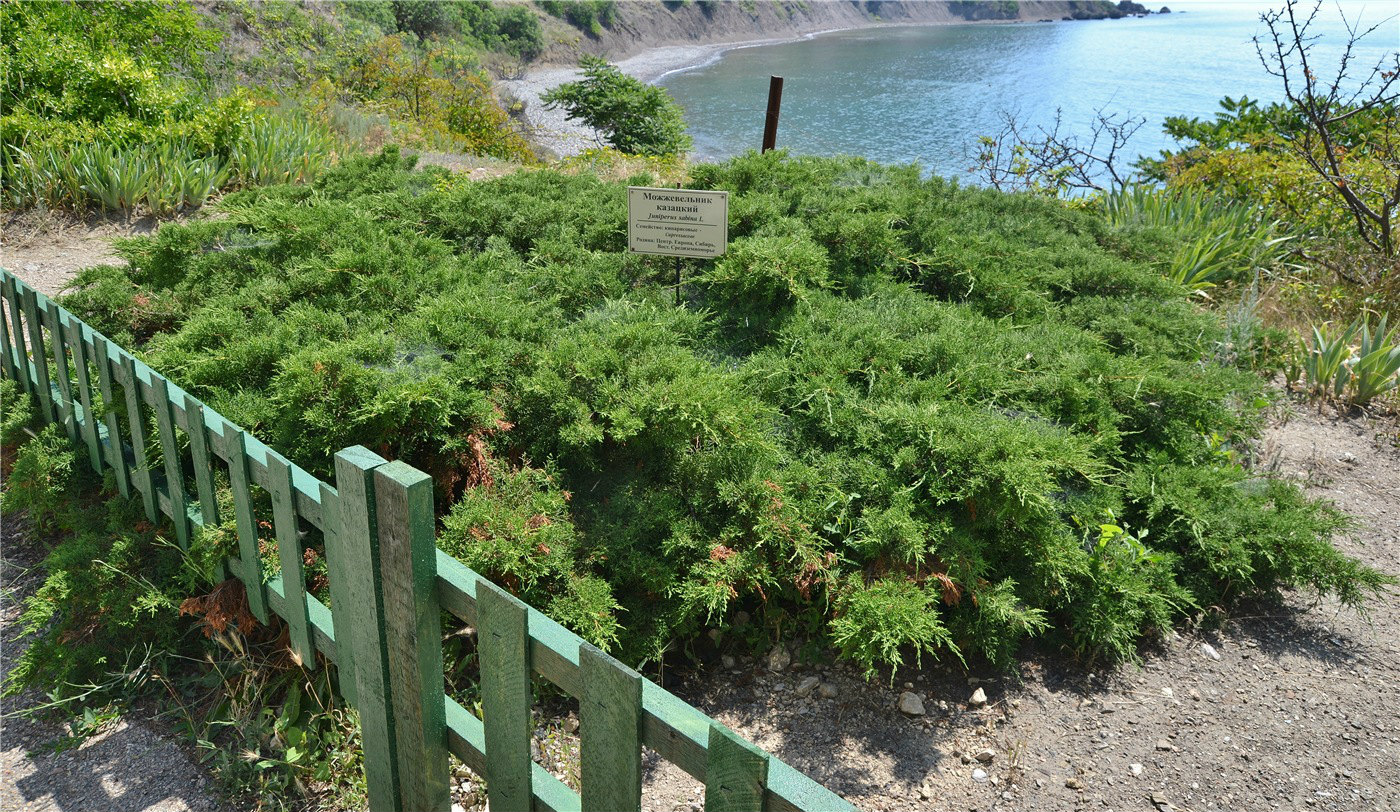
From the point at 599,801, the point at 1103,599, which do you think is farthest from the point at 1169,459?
the point at 599,801

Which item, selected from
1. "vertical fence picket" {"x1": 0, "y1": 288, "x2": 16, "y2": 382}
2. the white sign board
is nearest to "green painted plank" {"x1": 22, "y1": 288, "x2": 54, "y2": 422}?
"vertical fence picket" {"x1": 0, "y1": 288, "x2": 16, "y2": 382}

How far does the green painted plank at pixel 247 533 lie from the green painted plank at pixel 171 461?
260 mm

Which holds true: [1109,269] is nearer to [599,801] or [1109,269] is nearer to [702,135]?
[599,801]

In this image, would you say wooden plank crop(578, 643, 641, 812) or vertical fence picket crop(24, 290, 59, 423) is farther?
A: vertical fence picket crop(24, 290, 59, 423)

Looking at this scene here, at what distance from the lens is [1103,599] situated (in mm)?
2975

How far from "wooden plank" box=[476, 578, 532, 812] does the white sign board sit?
107 inches

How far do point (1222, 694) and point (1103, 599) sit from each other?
0.48 m

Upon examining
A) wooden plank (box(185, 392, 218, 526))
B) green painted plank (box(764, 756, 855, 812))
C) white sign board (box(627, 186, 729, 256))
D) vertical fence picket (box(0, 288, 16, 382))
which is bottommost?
vertical fence picket (box(0, 288, 16, 382))

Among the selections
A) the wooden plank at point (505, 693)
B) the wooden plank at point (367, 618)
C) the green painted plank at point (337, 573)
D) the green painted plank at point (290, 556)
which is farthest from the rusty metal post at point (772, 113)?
the wooden plank at point (505, 693)

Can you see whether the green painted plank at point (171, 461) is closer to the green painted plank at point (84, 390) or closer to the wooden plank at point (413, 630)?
the green painted plank at point (84, 390)

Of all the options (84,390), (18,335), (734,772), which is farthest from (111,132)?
(734,772)

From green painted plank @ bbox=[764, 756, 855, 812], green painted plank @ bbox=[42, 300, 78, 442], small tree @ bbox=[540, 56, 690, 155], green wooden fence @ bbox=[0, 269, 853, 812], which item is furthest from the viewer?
small tree @ bbox=[540, 56, 690, 155]

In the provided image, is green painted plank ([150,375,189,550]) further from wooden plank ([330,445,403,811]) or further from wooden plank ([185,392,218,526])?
wooden plank ([330,445,403,811])

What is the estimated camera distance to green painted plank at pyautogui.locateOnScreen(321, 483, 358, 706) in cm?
176
